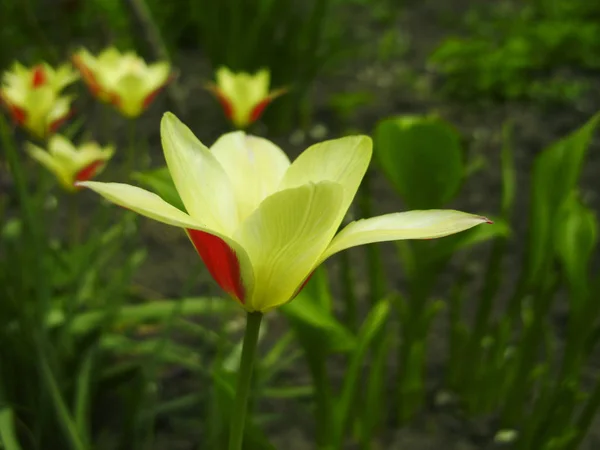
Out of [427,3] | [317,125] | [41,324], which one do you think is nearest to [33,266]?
[41,324]

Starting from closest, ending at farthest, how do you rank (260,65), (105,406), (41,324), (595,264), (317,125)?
(41,324), (105,406), (595,264), (260,65), (317,125)

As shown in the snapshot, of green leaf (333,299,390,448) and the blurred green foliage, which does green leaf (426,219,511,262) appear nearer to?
green leaf (333,299,390,448)

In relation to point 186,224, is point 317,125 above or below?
above

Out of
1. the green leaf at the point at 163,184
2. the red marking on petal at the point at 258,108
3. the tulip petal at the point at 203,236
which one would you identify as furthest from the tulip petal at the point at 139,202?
the red marking on petal at the point at 258,108

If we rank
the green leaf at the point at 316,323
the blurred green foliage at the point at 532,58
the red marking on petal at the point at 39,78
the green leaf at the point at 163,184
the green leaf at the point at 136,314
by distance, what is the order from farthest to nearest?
1. the blurred green foliage at the point at 532,58
2. the green leaf at the point at 136,314
3. the red marking on petal at the point at 39,78
4. the green leaf at the point at 316,323
5. the green leaf at the point at 163,184

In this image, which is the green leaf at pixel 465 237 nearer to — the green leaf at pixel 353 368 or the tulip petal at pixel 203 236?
the green leaf at pixel 353 368

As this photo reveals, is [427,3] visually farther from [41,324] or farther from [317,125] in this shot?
[41,324]

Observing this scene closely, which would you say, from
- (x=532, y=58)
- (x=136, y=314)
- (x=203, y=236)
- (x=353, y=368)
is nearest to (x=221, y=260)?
(x=203, y=236)
